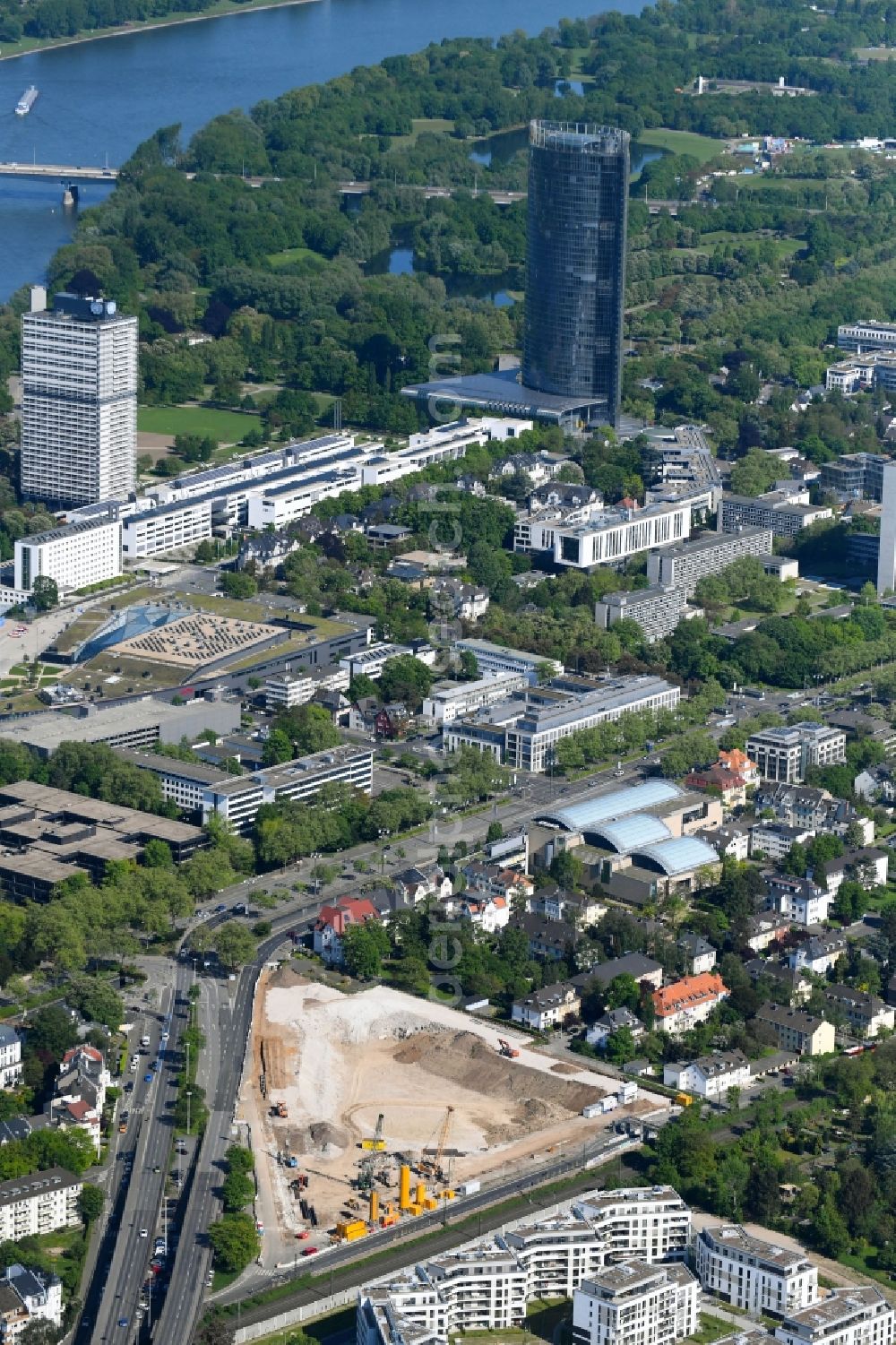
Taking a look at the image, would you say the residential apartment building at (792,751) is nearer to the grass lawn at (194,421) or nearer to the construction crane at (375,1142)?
the construction crane at (375,1142)

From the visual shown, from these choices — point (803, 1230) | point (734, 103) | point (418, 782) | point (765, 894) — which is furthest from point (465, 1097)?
point (734, 103)

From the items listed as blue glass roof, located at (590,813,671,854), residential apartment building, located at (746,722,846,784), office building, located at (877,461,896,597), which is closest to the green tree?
blue glass roof, located at (590,813,671,854)

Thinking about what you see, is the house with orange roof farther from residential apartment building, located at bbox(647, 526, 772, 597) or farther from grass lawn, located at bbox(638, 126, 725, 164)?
grass lawn, located at bbox(638, 126, 725, 164)

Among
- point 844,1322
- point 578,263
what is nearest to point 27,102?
point 578,263

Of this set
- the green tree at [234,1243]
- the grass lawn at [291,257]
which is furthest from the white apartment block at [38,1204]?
the grass lawn at [291,257]

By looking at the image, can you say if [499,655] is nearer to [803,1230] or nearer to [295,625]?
[295,625]
